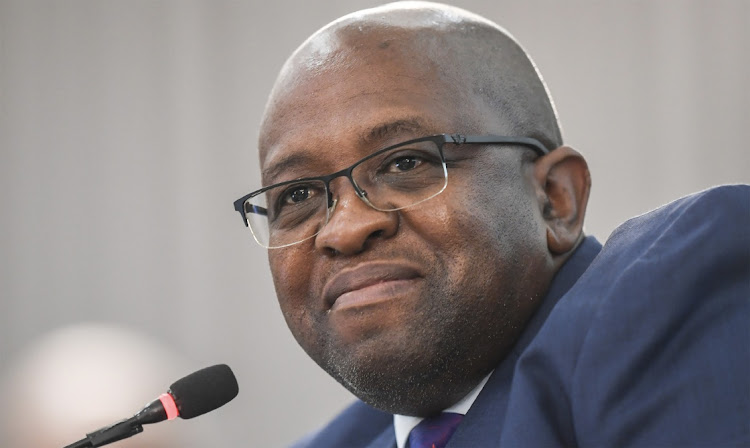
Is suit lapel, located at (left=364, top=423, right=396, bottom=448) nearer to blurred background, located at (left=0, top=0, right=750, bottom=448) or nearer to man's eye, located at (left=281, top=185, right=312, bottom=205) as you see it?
man's eye, located at (left=281, top=185, right=312, bottom=205)

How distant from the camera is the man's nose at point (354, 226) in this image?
60.3 inches

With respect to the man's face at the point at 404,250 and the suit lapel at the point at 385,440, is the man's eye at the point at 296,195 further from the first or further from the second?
the suit lapel at the point at 385,440

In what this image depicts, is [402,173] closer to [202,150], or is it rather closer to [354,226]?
[354,226]

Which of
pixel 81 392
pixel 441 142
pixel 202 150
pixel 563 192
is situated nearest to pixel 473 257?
pixel 441 142

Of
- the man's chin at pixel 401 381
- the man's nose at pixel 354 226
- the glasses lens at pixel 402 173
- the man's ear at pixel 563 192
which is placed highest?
A: the glasses lens at pixel 402 173

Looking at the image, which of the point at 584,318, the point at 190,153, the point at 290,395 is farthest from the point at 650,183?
the point at 584,318

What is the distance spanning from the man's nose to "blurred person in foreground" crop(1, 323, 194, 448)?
1461 millimetres

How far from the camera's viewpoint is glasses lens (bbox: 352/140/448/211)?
159 cm

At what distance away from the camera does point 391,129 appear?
5.30ft

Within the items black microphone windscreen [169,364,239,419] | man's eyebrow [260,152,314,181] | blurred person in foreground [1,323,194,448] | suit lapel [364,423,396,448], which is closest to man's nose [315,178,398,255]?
man's eyebrow [260,152,314,181]

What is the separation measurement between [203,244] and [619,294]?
3.29 metres

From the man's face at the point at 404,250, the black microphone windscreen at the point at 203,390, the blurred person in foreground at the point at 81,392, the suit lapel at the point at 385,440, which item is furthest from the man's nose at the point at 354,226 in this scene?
the blurred person in foreground at the point at 81,392

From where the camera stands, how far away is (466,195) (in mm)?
1582

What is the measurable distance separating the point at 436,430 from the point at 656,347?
61 cm
